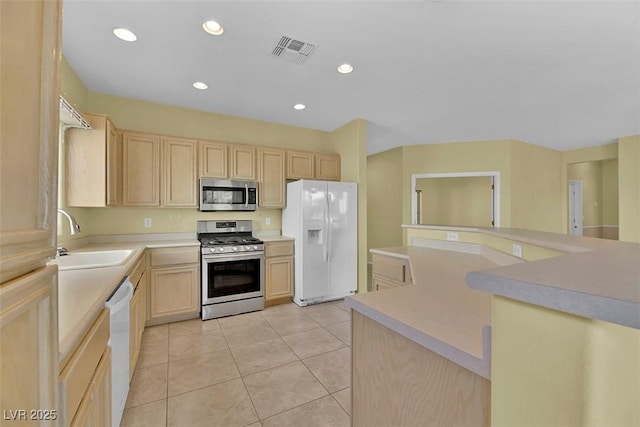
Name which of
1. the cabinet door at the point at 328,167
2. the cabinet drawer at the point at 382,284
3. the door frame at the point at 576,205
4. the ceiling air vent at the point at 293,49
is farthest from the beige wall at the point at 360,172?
the door frame at the point at 576,205

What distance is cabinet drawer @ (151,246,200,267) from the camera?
112 inches

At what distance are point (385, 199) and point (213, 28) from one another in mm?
4742

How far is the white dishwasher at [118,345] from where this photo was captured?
1.36 metres

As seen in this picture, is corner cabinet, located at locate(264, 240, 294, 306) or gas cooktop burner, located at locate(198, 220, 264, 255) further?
corner cabinet, located at locate(264, 240, 294, 306)

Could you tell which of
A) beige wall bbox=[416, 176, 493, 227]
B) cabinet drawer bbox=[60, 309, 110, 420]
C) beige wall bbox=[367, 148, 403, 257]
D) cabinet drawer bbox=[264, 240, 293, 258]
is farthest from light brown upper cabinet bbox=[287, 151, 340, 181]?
cabinet drawer bbox=[60, 309, 110, 420]

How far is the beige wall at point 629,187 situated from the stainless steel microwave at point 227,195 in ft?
20.9

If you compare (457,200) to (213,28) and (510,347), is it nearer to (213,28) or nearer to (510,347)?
(213,28)

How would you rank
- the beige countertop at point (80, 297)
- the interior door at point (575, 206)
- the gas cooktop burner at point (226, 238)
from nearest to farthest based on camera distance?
1. the beige countertop at point (80, 297)
2. the gas cooktop burner at point (226, 238)
3. the interior door at point (575, 206)

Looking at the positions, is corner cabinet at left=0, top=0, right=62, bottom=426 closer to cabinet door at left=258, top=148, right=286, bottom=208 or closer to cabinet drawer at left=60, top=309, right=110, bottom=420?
cabinet drawer at left=60, top=309, right=110, bottom=420

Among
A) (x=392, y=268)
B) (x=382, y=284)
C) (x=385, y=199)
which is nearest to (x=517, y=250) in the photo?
(x=392, y=268)

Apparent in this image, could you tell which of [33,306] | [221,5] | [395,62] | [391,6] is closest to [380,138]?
[395,62]

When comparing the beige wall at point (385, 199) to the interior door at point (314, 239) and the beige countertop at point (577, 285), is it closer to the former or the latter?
the interior door at point (314, 239)

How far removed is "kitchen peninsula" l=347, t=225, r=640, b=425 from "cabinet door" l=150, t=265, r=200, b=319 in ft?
8.25

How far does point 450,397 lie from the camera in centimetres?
74
